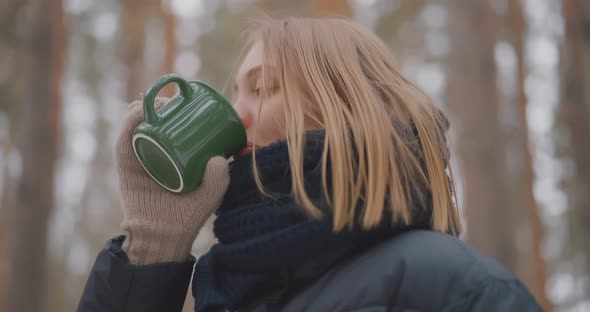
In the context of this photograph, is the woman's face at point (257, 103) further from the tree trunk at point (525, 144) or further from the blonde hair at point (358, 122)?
the tree trunk at point (525, 144)

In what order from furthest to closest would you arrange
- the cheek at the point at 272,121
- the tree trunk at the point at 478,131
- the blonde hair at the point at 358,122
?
the tree trunk at the point at 478,131, the cheek at the point at 272,121, the blonde hair at the point at 358,122

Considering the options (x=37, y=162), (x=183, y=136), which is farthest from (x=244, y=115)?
(x=37, y=162)

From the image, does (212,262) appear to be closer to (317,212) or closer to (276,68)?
(317,212)

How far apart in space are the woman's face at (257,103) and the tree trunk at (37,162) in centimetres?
531

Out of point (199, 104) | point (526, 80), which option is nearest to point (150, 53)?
point (526, 80)

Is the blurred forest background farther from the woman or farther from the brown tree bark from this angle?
the woman

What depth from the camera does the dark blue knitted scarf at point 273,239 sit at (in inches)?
51.6

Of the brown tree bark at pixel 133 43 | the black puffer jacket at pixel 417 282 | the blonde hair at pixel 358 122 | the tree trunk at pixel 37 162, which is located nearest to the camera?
the black puffer jacket at pixel 417 282

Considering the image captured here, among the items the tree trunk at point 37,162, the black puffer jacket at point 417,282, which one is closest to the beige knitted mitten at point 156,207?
the black puffer jacket at point 417,282

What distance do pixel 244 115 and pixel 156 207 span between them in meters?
0.31

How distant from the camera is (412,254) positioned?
123 cm

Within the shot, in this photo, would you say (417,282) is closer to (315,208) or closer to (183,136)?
(315,208)

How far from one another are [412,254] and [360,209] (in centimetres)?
14

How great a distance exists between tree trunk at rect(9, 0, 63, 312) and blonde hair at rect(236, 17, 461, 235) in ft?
17.8
